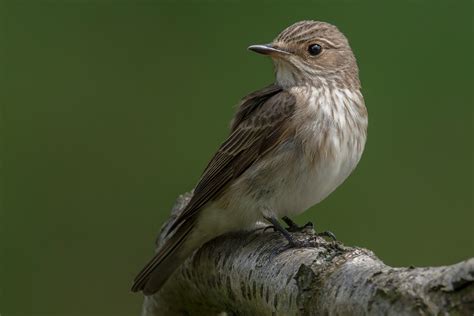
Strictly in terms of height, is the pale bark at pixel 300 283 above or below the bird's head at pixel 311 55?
below

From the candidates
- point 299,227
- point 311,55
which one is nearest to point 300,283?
point 299,227

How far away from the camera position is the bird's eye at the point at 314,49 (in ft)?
17.1

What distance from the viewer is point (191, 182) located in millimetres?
6469

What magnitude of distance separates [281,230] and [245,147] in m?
0.63

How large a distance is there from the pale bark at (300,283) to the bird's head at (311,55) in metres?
0.88

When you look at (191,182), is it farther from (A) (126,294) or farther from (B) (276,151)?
(B) (276,151)

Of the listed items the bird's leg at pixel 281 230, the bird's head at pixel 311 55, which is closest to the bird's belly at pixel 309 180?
the bird's leg at pixel 281 230

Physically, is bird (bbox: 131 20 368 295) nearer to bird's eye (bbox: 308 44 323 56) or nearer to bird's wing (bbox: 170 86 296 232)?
bird's wing (bbox: 170 86 296 232)

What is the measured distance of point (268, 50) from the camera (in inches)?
197

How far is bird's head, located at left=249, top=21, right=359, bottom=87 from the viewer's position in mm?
5082

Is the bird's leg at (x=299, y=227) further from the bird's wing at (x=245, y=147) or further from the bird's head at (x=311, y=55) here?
the bird's head at (x=311, y=55)

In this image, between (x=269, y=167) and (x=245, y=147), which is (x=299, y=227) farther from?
(x=245, y=147)

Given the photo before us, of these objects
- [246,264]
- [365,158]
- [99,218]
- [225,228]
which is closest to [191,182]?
[99,218]

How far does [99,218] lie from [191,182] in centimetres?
69
